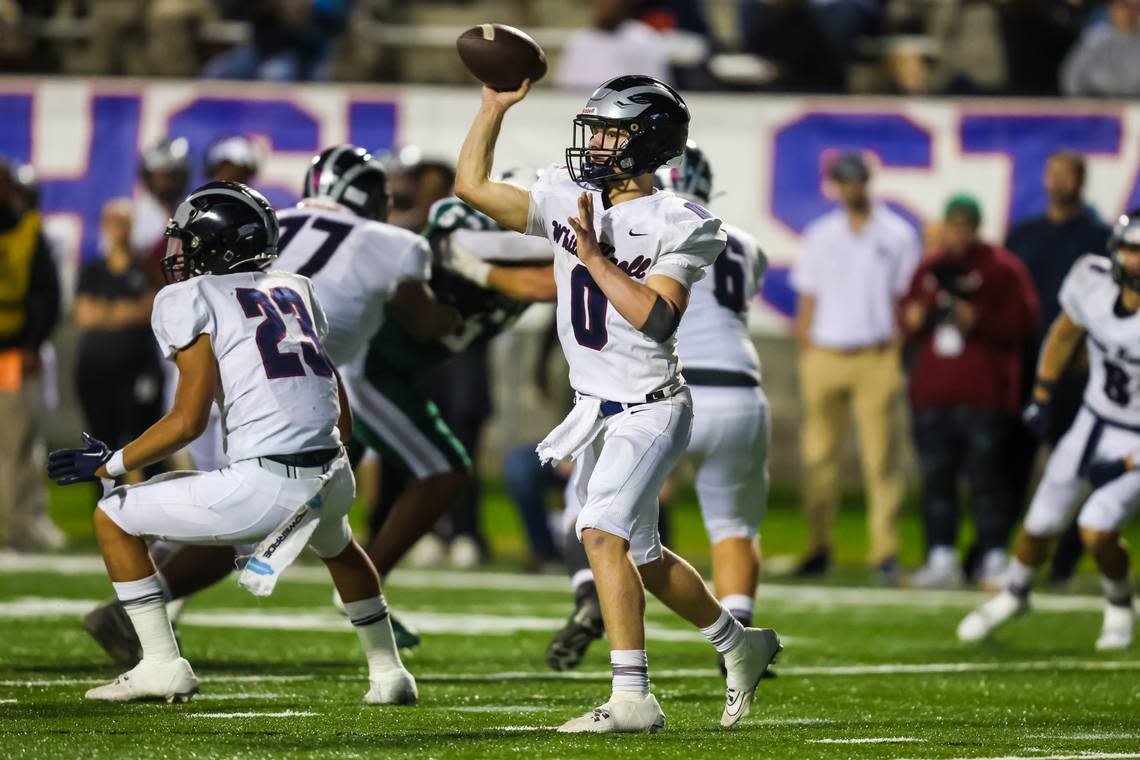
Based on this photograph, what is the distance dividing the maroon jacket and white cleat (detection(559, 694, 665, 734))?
5.60 meters

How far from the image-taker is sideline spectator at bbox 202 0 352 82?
14.0m

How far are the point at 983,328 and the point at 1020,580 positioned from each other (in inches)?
101

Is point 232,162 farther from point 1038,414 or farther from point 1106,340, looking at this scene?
point 1106,340

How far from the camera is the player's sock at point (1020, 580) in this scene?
27.5ft

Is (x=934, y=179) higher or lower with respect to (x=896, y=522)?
higher

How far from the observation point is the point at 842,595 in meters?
10.1

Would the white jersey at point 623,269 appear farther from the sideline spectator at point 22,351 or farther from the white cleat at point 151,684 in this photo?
the sideline spectator at point 22,351

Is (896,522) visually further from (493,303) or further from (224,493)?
(224,493)

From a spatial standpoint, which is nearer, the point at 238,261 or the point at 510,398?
the point at 238,261

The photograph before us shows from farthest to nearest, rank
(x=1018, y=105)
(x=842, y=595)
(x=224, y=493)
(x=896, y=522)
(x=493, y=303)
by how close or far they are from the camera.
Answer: (x=1018, y=105), (x=896, y=522), (x=842, y=595), (x=493, y=303), (x=224, y=493)

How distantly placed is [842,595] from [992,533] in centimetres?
111

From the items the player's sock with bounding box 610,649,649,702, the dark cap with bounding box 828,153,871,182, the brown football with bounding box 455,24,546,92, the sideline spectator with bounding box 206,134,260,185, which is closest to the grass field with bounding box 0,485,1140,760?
the player's sock with bounding box 610,649,649,702

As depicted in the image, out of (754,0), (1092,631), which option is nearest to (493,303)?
(1092,631)

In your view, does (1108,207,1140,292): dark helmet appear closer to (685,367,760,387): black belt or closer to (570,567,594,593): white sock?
(685,367,760,387): black belt
